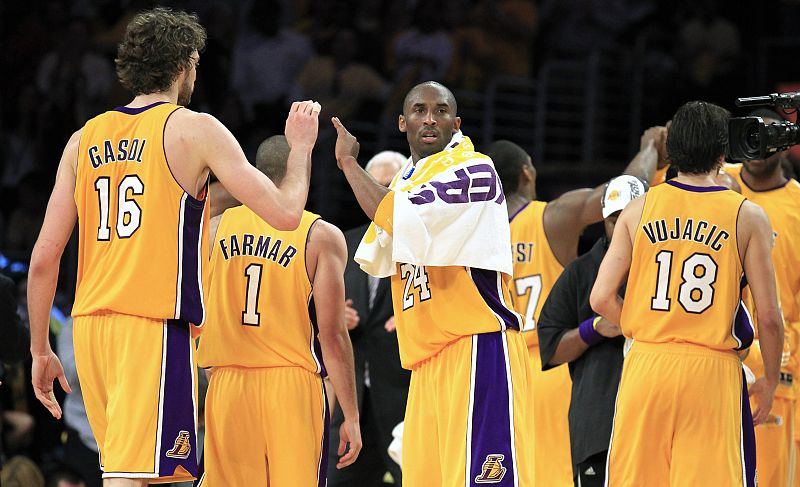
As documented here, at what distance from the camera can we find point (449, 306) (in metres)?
5.59

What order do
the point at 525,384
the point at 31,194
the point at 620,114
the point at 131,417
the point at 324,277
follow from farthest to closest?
the point at 620,114 < the point at 31,194 < the point at 324,277 < the point at 525,384 < the point at 131,417

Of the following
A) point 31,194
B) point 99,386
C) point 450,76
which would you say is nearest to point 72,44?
point 31,194

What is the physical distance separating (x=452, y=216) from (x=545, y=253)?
204cm

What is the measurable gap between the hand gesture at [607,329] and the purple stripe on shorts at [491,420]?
3.50 ft

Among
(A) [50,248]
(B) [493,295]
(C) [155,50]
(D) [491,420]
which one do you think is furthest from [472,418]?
(C) [155,50]

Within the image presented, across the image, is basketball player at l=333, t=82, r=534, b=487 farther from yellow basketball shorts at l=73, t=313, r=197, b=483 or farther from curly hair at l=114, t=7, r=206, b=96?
yellow basketball shorts at l=73, t=313, r=197, b=483

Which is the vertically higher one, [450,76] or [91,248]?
[450,76]

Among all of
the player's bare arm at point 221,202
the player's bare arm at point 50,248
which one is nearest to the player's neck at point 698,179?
the player's bare arm at point 221,202

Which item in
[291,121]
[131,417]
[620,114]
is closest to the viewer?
[131,417]

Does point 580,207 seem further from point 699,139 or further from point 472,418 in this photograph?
point 472,418

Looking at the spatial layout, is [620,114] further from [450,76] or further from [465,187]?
[465,187]

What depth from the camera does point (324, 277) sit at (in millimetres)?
6016

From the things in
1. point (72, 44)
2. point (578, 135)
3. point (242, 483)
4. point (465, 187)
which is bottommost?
point (242, 483)

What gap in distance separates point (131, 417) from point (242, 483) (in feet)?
3.90
